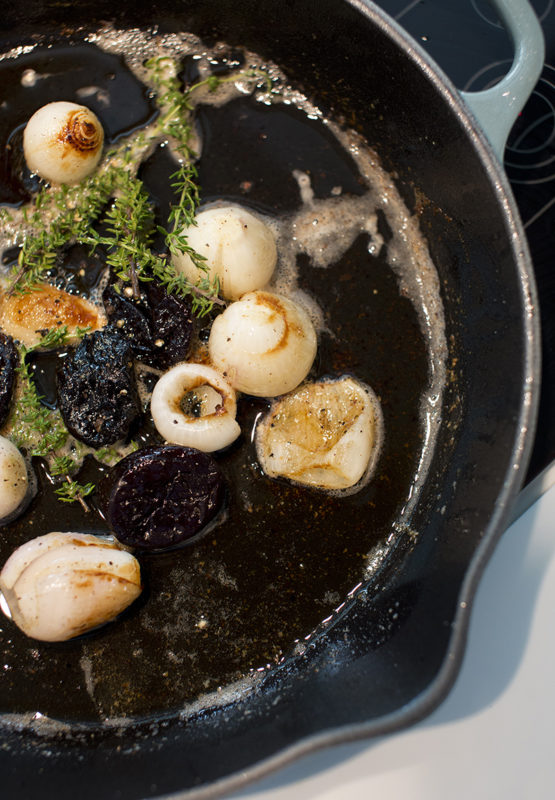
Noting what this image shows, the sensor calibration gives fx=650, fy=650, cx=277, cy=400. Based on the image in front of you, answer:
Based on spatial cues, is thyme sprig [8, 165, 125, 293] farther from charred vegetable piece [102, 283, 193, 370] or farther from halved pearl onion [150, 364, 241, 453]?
halved pearl onion [150, 364, 241, 453]

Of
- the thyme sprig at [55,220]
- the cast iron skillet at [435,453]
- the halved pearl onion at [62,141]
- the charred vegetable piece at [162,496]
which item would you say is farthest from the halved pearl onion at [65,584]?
the halved pearl onion at [62,141]

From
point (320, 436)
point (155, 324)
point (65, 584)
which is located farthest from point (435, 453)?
point (65, 584)

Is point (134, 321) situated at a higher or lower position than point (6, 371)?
higher

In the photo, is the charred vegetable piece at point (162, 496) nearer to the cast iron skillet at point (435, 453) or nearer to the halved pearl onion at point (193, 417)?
the halved pearl onion at point (193, 417)

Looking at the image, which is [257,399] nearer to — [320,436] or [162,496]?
[320,436]

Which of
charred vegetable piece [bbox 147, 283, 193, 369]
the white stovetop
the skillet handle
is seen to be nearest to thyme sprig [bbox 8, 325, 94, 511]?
charred vegetable piece [bbox 147, 283, 193, 369]
